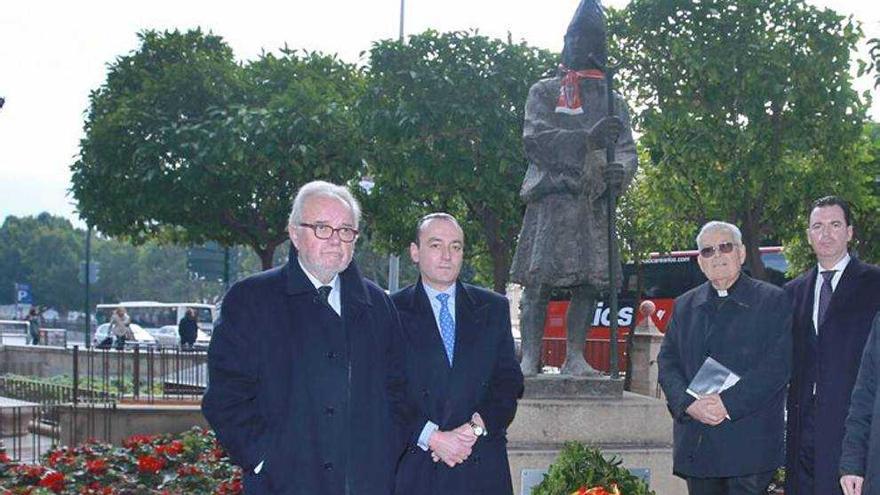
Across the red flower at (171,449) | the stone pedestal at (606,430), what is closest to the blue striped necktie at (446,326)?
the stone pedestal at (606,430)

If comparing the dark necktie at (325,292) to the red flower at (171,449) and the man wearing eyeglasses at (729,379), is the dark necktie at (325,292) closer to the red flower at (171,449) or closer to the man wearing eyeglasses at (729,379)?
the man wearing eyeglasses at (729,379)

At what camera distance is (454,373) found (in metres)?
5.40

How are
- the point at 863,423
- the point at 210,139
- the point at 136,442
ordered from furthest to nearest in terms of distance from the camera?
the point at 210,139
the point at 136,442
the point at 863,423

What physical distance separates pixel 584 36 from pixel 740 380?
3.10 metres

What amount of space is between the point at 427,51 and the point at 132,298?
89487 millimetres

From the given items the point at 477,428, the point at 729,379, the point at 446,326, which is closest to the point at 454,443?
the point at 477,428

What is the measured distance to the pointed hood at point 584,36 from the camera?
766 cm

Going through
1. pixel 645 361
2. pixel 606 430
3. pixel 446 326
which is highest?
pixel 446 326

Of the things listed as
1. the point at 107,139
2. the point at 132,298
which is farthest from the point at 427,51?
the point at 132,298

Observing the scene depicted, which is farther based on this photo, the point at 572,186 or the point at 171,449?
the point at 171,449

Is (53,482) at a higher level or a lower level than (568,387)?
lower

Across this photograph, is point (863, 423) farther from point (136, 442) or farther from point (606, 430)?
point (136, 442)

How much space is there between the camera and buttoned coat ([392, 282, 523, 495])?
537 centimetres

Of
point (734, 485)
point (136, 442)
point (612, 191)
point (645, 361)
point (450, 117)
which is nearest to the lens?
point (734, 485)
